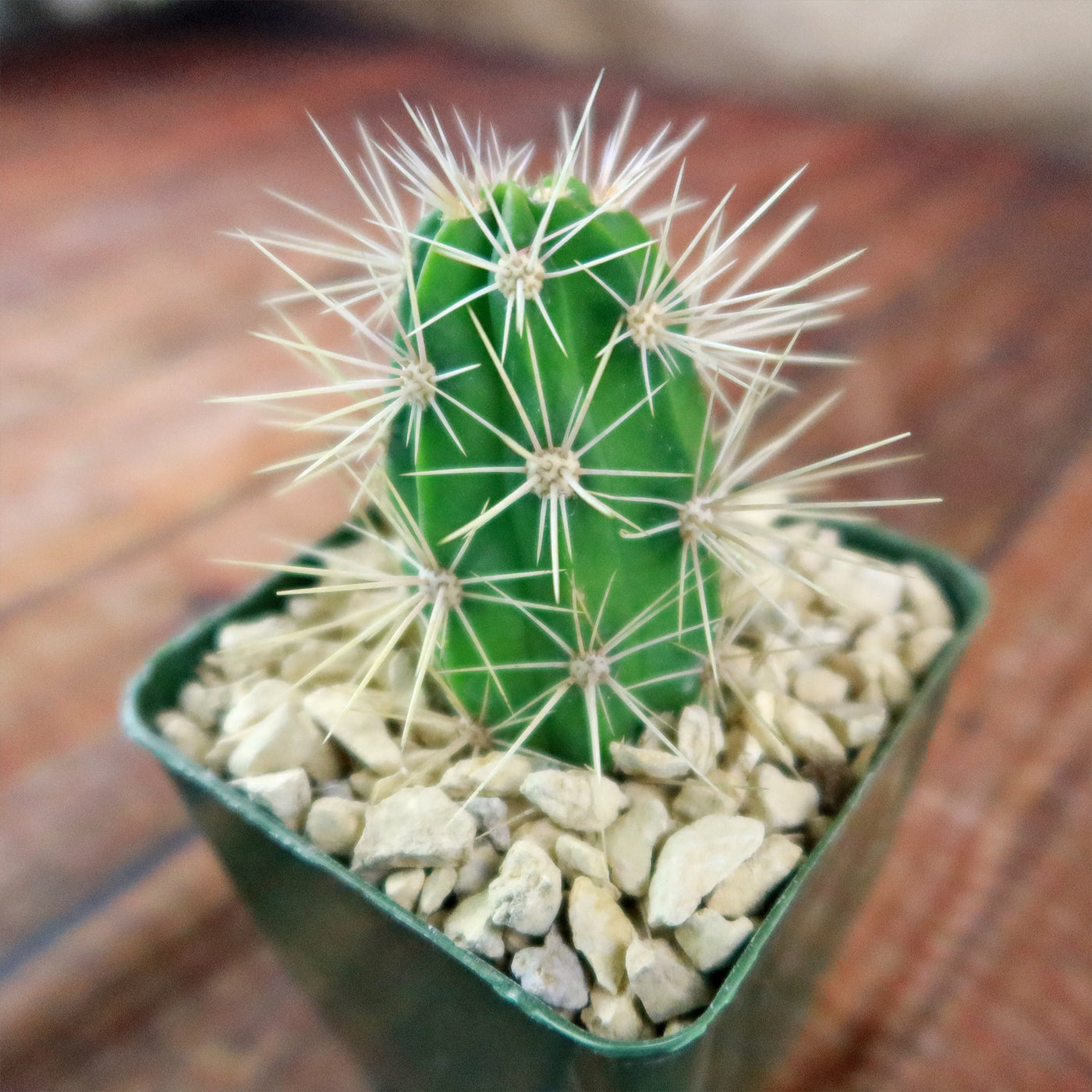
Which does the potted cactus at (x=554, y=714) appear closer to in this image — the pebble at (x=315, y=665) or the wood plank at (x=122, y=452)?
the pebble at (x=315, y=665)

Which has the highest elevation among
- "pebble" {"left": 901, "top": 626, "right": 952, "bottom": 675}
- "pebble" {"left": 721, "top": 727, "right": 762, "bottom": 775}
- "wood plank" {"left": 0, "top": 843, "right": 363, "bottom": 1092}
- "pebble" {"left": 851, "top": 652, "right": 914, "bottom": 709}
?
"pebble" {"left": 901, "top": 626, "right": 952, "bottom": 675}

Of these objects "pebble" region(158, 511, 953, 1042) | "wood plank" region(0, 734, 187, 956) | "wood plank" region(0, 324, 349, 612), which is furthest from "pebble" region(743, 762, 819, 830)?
"wood plank" region(0, 324, 349, 612)

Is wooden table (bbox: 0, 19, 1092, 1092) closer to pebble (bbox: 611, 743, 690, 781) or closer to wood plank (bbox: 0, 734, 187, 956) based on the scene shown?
wood plank (bbox: 0, 734, 187, 956)

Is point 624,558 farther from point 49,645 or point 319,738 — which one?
point 49,645

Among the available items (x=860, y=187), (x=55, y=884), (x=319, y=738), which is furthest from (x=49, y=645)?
(x=860, y=187)

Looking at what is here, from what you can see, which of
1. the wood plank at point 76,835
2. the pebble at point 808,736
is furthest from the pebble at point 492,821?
the wood plank at point 76,835

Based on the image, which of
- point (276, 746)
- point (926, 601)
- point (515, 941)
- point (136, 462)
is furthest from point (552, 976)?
point (136, 462)
